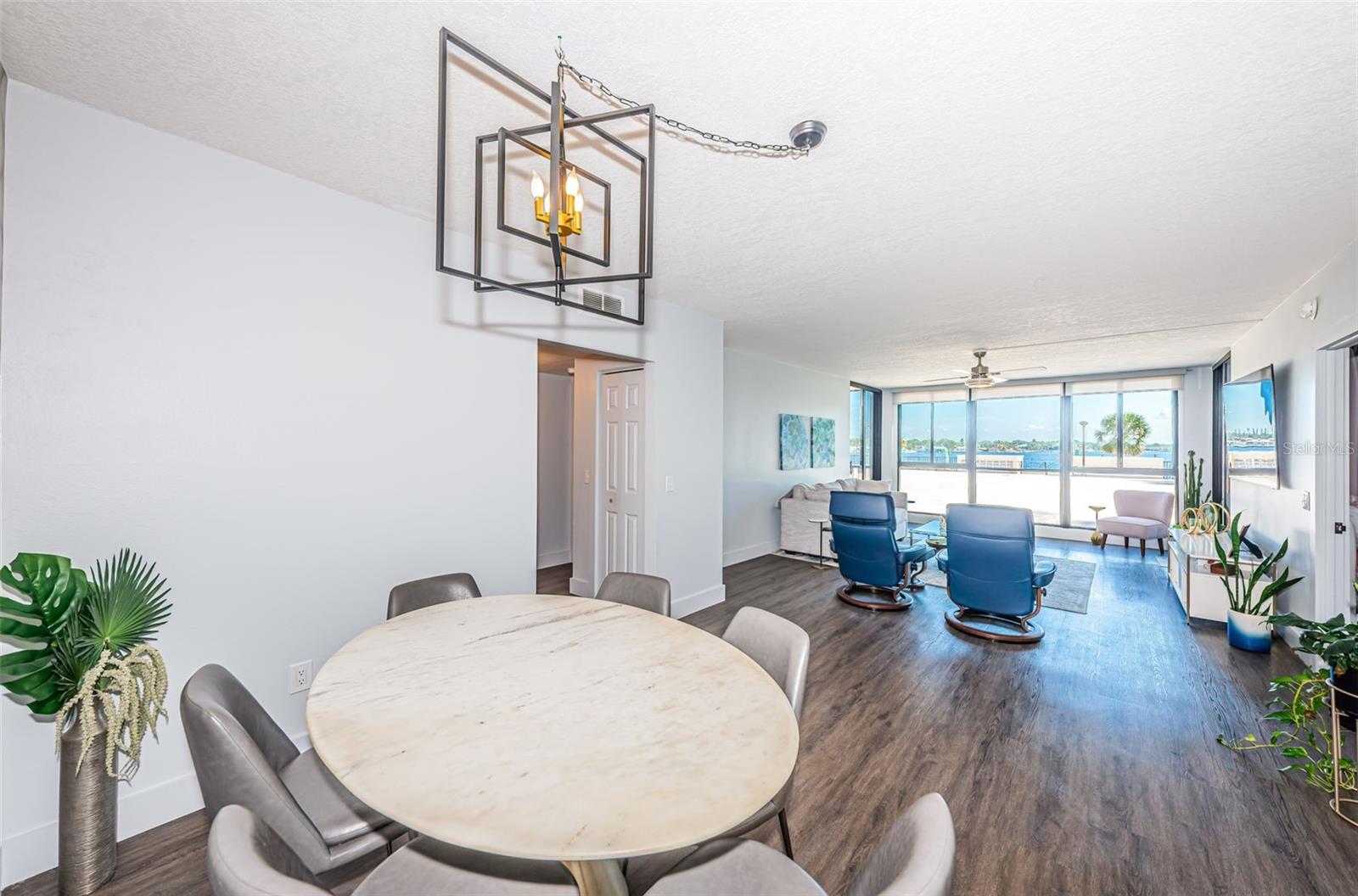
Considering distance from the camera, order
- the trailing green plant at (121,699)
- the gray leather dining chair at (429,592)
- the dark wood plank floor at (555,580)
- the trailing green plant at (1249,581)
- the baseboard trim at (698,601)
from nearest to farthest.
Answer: the trailing green plant at (121,699) < the gray leather dining chair at (429,592) < the trailing green plant at (1249,581) < the baseboard trim at (698,601) < the dark wood plank floor at (555,580)

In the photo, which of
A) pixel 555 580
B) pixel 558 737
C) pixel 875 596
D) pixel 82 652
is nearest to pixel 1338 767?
pixel 875 596

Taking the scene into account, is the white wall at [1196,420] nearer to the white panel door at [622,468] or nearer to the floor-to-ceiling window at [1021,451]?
the floor-to-ceiling window at [1021,451]

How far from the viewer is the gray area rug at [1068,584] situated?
4.72m

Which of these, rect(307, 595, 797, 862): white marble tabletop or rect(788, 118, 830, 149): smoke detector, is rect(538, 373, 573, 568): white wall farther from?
rect(788, 118, 830, 149): smoke detector

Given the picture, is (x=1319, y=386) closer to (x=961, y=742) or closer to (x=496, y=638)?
(x=961, y=742)

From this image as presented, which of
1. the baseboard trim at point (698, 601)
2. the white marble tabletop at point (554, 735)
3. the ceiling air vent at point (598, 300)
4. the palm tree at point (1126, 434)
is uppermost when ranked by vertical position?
the ceiling air vent at point (598, 300)

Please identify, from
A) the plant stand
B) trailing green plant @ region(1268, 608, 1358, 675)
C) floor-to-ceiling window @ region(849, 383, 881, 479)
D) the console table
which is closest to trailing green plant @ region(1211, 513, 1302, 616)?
the console table

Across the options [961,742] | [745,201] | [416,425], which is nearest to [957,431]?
[961,742]

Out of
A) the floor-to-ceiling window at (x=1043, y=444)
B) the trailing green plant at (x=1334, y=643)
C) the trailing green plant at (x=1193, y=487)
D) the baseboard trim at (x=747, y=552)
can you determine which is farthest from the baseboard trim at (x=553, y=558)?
the trailing green plant at (x=1193, y=487)

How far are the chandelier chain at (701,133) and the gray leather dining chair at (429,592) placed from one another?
6.77 ft

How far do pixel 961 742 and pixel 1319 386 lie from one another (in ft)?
10.3

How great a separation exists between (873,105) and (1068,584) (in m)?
5.75

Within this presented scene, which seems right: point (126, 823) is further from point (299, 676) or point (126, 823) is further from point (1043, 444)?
point (1043, 444)

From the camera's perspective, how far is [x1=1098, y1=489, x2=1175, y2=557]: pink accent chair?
6.55 meters
